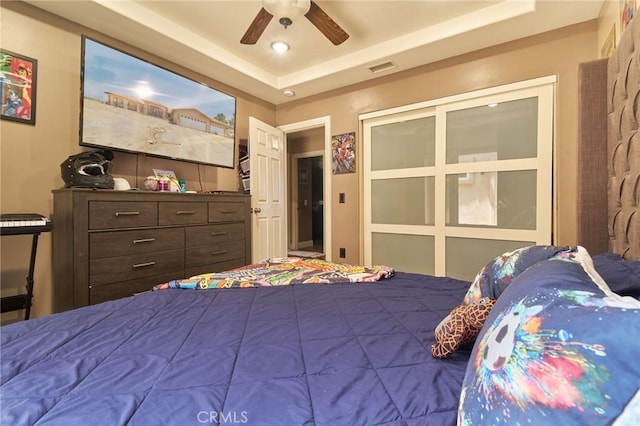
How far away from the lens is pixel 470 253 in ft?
9.86

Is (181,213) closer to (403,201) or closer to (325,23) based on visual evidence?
(325,23)

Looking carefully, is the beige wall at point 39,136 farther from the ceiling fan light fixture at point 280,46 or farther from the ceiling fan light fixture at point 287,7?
the ceiling fan light fixture at point 287,7

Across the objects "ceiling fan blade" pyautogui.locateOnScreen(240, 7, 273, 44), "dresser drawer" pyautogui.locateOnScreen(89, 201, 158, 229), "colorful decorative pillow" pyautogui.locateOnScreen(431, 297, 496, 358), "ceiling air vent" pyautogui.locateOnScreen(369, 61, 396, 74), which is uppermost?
"ceiling air vent" pyautogui.locateOnScreen(369, 61, 396, 74)

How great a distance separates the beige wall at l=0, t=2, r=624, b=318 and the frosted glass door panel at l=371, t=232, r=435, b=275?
1.16 metres

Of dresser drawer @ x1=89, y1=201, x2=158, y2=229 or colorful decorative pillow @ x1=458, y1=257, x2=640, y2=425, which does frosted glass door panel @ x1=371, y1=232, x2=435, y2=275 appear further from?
colorful decorative pillow @ x1=458, y1=257, x2=640, y2=425

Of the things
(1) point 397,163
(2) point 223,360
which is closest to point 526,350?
(2) point 223,360

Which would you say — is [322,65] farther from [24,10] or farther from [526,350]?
[526,350]

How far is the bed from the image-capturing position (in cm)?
43

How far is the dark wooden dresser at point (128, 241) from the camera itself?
1.91 m

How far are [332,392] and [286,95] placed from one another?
12.7 feet

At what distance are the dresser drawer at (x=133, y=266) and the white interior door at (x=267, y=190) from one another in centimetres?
108

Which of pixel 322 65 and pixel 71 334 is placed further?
pixel 322 65

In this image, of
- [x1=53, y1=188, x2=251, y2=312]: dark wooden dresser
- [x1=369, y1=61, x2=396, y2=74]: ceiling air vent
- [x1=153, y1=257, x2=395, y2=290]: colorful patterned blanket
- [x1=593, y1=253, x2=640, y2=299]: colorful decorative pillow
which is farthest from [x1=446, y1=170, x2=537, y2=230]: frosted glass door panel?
[x1=53, y1=188, x2=251, y2=312]: dark wooden dresser

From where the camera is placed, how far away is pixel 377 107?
3523 mm
